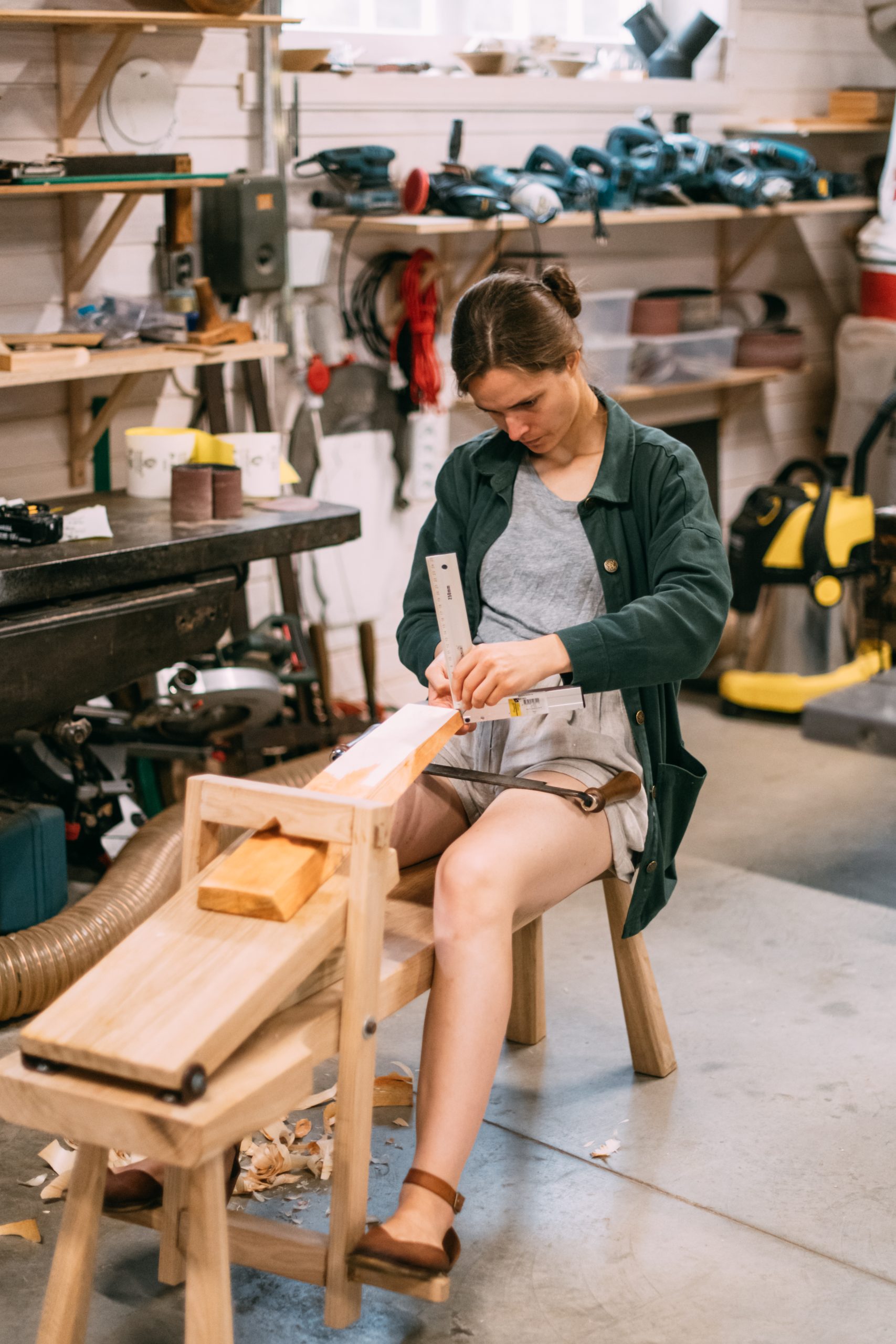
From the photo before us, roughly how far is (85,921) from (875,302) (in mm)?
3676

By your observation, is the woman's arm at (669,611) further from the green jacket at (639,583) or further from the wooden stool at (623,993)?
the wooden stool at (623,993)

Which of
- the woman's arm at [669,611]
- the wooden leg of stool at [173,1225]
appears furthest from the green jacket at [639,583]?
the wooden leg of stool at [173,1225]

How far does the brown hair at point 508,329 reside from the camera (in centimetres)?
203

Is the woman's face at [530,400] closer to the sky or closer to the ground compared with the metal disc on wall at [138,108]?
closer to the ground

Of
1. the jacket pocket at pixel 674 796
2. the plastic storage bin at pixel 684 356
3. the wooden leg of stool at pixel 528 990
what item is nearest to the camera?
the jacket pocket at pixel 674 796

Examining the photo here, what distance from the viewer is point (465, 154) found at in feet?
13.6

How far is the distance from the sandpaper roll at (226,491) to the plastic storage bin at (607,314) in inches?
63.8

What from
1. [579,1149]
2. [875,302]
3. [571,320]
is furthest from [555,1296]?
[875,302]

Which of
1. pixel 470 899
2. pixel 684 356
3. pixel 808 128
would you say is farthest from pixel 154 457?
A: pixel 808 128

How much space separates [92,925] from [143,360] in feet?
4.01

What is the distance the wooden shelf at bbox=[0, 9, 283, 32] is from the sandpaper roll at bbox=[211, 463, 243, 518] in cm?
94

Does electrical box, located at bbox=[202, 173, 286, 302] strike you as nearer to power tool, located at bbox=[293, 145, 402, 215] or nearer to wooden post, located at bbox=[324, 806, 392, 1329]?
power tool, located at bbox=[293, 145, 402, 215]

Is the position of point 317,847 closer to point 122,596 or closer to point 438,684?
point 438,684

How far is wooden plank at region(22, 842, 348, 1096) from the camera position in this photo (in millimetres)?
1453
